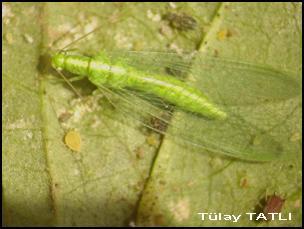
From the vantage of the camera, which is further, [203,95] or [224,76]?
[224,76]

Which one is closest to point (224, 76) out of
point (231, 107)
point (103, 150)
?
point (231, 107)

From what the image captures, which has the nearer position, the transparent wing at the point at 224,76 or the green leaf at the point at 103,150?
the green leaf at the point at 103,150

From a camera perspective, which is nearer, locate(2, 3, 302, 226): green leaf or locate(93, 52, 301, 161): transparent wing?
locate(2, 3, 302, 226): green leaf

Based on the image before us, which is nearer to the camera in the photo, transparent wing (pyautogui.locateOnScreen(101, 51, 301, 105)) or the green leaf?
the green leaf

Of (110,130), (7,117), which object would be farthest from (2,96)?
→ (110,130)

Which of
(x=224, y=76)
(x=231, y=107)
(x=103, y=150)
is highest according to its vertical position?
(x=224, y=76)

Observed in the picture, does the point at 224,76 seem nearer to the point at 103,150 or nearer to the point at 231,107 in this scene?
the point at 231,107
